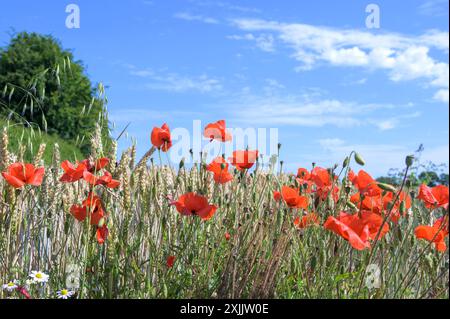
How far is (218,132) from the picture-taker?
210 centimetres

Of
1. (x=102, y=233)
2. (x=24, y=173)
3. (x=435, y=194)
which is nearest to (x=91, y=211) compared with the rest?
(x=102, y=233)

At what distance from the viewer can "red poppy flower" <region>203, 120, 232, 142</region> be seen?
2.09 metres

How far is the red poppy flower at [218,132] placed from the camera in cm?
209

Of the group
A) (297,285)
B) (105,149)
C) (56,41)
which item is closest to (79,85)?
(56,41)

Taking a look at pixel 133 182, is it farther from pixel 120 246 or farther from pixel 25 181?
pixel 25 181

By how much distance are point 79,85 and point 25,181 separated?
8.88 meters

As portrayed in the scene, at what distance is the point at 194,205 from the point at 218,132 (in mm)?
421

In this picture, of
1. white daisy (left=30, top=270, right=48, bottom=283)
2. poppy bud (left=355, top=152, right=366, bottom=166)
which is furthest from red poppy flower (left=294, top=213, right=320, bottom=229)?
white daisy (left=30, top=270, right=48, bottom=283)

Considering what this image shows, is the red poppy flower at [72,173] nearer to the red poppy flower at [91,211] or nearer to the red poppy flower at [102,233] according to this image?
the red poppy flower at [91,211]

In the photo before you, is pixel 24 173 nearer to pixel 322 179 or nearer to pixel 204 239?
pixel 204 239

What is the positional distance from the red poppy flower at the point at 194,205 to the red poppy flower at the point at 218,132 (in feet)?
1.32

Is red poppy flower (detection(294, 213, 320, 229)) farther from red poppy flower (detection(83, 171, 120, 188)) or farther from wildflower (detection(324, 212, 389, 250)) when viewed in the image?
red poppy flower (detection(83, 171, 120, 188))

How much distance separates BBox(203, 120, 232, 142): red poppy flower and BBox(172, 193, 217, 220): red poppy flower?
40 centimetres
